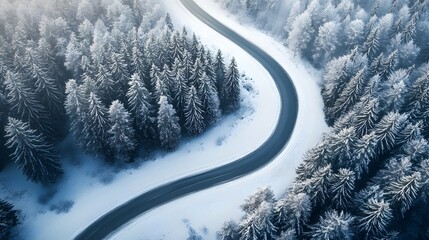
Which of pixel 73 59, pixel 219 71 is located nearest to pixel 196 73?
pixel 219 71

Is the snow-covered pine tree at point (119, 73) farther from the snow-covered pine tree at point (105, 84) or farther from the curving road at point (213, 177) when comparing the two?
the curving road at point (213, 177)

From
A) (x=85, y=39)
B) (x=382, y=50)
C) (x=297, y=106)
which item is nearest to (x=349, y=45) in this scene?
(x=382, y=50)

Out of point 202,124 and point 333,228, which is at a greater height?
point 333,228

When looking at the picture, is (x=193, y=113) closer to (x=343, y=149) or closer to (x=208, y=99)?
(x=208, y=99)

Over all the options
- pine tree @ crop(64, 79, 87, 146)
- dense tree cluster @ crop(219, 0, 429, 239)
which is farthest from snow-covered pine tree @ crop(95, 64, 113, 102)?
Result: dense tree cluster @ crop(219, 0, 429, 239)

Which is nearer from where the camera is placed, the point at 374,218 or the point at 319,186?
the point at 374,218

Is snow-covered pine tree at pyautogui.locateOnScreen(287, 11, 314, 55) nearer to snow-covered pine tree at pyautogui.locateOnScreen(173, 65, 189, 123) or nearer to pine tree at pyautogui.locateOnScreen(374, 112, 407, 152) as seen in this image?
pine tree at pyautogui.locateOnScreen(374, 112, 407, 152)

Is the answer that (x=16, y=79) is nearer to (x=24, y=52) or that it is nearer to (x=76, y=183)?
(x=24, y=52)
